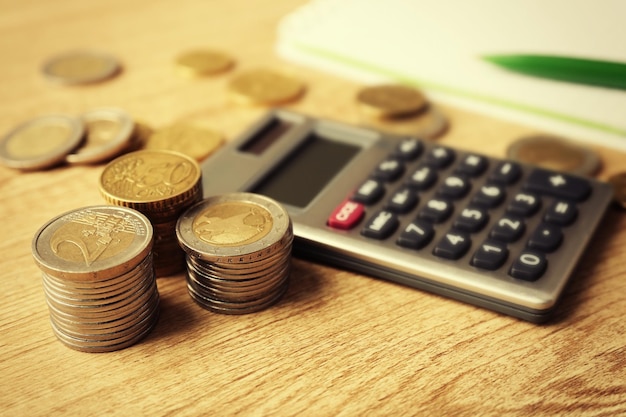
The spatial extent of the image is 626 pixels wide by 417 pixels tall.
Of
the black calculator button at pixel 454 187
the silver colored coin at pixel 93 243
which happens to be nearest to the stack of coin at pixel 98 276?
the silver colored coin at pixel 93 243

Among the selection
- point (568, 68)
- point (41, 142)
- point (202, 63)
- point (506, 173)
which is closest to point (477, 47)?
point (568, 68)

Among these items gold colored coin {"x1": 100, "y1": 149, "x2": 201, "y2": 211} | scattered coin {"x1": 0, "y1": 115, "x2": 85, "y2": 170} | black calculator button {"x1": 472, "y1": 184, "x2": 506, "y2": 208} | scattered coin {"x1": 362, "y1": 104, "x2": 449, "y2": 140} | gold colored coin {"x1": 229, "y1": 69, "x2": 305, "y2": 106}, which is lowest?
scattered coin {"x1": 0, "y1": 115, "x2": 85, "y2": 170}

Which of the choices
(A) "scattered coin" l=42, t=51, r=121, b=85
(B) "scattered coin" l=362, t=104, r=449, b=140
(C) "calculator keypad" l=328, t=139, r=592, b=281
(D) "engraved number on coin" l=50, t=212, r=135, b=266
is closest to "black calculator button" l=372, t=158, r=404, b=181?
(C) "calculator keypad" l=328, t=139, r=592, b=281

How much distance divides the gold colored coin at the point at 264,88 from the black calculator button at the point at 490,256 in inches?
12.9

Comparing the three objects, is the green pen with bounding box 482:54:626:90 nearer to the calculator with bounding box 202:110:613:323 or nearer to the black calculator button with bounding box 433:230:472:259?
the calculator with bounding box 202:110:613:323

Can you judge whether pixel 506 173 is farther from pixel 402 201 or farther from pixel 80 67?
pixel 80 67

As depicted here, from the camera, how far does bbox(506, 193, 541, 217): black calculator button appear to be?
56 centimetres

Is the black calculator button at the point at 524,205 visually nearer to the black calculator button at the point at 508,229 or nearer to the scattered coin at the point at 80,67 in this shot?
the black calculator button at the point at 508,229

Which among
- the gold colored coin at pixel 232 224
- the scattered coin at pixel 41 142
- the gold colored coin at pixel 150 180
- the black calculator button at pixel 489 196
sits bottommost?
the scattered coin at pixel 41 142

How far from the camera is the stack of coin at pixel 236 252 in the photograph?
48 centimetres

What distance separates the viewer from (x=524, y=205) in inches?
22.2

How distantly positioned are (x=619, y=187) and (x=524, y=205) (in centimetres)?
12

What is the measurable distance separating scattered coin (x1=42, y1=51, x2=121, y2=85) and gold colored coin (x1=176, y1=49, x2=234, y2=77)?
75 mm

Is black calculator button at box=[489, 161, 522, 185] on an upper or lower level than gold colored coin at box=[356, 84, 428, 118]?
upper
